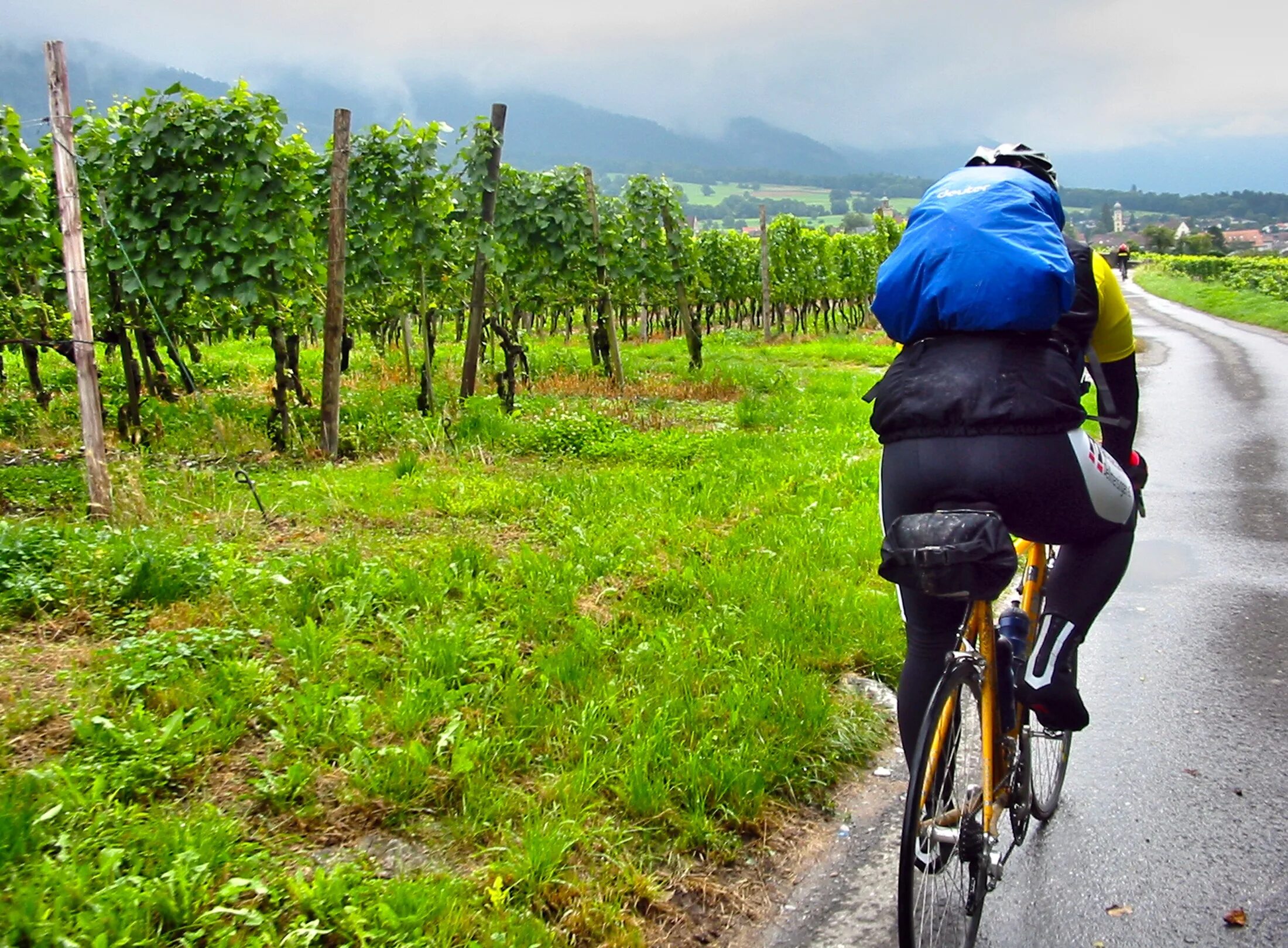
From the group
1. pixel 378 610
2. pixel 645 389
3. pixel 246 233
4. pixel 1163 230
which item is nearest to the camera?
pixel 378 610

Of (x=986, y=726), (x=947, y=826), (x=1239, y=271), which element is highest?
(x=1239, y=271)

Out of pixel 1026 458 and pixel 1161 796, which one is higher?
pixel 1026 458

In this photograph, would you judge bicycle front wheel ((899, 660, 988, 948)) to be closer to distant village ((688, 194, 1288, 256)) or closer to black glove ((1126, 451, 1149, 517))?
black glove ((1126, 451, 1149, 517))

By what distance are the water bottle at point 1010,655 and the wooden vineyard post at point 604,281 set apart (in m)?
10.9

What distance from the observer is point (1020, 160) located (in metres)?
2.64

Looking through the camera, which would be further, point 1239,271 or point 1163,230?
point 1163,230

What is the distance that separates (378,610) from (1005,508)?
320 cm

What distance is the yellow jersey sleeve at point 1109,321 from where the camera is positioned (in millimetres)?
2619

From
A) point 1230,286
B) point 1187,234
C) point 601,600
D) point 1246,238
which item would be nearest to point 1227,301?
point 1230,286

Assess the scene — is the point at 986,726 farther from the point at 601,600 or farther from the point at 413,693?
the point at 601,600

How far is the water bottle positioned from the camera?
2.77 metres

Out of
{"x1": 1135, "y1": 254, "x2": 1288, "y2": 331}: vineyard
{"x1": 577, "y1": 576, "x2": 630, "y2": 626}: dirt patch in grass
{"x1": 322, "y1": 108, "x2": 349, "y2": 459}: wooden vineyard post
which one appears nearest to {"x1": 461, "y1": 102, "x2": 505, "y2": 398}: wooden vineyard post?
{"x1": 322, "y1": 108, "x2": 349, "y2": 459}: wooden vineyard post

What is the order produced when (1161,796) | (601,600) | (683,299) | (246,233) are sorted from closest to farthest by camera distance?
1. (1161,796)
2. (601,600)
3. (246,233)
4. (683,299)

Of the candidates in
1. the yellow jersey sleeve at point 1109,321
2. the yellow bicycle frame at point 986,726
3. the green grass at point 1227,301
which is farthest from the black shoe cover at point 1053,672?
the green grass at point 1227,301
